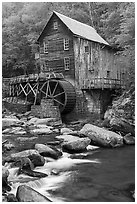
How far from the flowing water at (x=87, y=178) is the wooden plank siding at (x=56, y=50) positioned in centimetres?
1109

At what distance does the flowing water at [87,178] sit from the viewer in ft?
18.0

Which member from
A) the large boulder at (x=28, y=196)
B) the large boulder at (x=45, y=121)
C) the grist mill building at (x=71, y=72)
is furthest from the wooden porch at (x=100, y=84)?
the large boulder at (x=28, y=196)

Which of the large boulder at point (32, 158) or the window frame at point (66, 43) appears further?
the window frame at point (66, 43)

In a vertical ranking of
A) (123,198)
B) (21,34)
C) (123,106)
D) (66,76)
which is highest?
(21,34)

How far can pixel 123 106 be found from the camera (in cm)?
1234

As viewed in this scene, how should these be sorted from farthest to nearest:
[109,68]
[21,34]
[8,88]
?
[21,34]
[8,88]
[109,68]

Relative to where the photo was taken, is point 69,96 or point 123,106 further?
point 69,96

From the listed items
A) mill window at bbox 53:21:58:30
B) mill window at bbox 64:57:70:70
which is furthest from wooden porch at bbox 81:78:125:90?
mill window at bbox 53:21:58:30

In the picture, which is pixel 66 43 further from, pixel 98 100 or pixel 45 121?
pixel 45 121

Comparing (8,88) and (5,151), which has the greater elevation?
(8,88)

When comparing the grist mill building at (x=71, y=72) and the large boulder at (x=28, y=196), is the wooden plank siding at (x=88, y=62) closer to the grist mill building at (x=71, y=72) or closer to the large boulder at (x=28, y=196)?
the grist mill building at (x=71, y=72)

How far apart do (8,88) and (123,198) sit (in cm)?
1919

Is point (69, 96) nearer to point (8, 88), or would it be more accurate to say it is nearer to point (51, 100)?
point (51, 100)

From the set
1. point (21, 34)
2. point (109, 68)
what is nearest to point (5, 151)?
point (109, 68)
